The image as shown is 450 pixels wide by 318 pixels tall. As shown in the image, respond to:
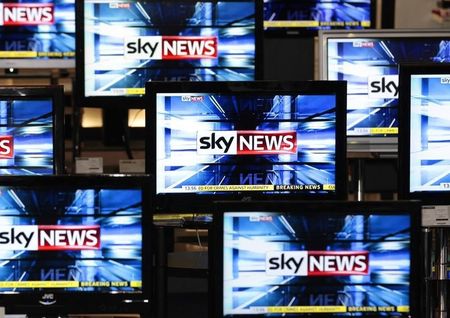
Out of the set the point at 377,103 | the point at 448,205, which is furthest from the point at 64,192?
the point at 377,103

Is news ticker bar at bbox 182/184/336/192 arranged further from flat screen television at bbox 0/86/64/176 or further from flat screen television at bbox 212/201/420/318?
flat screen television at bbox 212/201/420/318

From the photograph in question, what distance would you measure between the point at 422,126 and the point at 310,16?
100 inches

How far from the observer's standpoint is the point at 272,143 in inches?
161

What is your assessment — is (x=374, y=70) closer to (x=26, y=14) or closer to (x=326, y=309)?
(x=26, y=14)

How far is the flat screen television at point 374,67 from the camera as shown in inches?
194

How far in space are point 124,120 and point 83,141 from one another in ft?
1.24

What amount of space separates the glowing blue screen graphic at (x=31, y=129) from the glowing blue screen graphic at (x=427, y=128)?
130 centimetres

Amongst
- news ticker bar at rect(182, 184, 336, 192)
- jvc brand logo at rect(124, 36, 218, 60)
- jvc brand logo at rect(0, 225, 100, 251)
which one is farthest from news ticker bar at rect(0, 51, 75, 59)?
jvc brand logo at rect(0, 225, 100, 251)

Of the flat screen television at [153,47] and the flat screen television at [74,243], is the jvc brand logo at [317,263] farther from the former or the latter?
the flat screen television at [153,47]

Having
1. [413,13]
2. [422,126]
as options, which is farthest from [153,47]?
[413,13]

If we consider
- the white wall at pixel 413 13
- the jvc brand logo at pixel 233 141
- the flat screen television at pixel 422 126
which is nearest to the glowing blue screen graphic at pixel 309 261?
the flat screen television at pixel 422 126

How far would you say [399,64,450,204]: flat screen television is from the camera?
3.93m

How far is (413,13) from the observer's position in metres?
7.40

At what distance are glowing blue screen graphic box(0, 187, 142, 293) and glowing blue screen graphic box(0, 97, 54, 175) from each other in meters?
0.96
